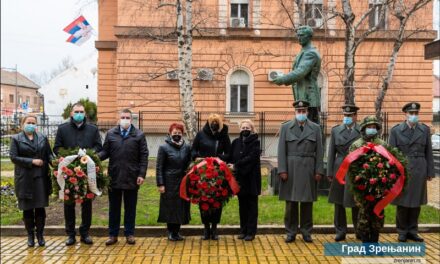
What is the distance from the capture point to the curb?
8.60 metres

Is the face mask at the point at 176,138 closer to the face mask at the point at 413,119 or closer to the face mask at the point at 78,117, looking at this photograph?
the face mask at the point at 78,117

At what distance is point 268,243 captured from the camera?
7941mm

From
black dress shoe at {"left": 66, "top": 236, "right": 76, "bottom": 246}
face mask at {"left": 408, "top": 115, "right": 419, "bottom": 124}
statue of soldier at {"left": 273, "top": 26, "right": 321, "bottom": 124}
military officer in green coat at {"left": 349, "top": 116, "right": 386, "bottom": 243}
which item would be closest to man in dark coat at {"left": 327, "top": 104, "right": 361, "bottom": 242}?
military officer in green coat at {"left": 349, "top": 116, "right": 386, "bottom": 243}

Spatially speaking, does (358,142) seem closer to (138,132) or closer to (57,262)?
(138,132)

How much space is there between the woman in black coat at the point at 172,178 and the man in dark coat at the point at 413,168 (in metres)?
3.34

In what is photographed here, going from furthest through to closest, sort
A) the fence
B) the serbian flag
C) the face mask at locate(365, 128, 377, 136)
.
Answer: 1. the fence
2. the serbian flag
3. the face mask at locate(365, 128, 377, 136)

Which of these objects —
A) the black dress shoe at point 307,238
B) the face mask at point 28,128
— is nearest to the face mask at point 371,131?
the black dress shoe at point 307,238

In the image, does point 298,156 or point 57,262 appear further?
point 298,156

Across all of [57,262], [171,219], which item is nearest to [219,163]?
[171,219]

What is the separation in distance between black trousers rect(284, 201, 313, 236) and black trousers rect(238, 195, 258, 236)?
1.65 feet

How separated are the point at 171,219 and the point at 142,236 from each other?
36.1 inches

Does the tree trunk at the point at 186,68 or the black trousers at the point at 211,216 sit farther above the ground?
the tree trunk at the point at 186,68

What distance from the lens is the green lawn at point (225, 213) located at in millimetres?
9203

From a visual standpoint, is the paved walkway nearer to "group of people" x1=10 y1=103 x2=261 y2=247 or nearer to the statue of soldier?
"group of people" x1=10 y1=103 x2=261 y2=247
